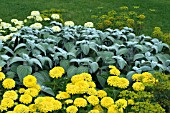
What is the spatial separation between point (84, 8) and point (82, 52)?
242 inches

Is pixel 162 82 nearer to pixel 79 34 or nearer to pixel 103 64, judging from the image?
pixel 103 64

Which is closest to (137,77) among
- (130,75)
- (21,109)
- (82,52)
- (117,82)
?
(130,75)

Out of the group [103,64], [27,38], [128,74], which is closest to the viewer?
[128,74]

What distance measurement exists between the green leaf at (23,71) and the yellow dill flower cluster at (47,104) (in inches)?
21.2

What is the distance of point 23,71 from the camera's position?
355cm

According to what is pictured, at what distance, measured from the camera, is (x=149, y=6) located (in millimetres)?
10633

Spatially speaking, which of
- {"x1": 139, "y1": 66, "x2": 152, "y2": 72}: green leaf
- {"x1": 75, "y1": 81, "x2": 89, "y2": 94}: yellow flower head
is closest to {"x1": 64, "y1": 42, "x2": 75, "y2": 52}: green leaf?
{"x1": 139, "y1": 66, "x2": 152, "y2": 72}: green leaf

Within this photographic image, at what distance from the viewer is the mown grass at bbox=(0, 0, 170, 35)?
9125 mm

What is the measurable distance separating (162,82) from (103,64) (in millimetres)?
792

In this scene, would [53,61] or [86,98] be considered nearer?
[86,98]

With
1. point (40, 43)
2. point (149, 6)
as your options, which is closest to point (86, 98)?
point (40, 43)

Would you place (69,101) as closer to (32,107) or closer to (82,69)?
(32,107)

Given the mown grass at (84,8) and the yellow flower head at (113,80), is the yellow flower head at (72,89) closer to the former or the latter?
the yellow flower head at (113,80)

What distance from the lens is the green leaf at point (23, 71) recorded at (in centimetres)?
352
